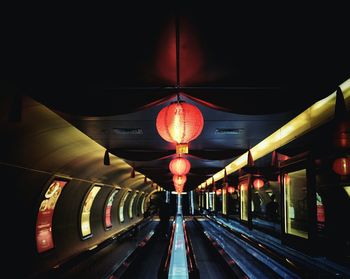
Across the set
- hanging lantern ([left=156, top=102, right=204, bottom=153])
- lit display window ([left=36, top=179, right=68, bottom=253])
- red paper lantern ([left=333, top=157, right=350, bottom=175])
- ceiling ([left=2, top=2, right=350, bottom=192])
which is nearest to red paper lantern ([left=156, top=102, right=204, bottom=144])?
hanging lantern ([left=156, top=102, right=204, bottom=153])

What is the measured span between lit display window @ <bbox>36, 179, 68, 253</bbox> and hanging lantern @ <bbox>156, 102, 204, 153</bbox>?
5242 mm

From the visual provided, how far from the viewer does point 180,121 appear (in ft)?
11.9

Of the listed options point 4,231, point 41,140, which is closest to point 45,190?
point 4,231

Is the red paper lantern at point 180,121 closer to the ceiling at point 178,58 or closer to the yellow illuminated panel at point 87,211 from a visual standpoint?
the ceiling at point 178,58

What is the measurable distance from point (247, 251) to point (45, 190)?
7070 millimetres

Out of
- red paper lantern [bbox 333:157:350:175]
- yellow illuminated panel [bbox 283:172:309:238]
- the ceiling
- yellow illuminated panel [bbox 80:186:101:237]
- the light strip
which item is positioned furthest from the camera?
yellow illuminated panel [bbox 80:186:101:237]

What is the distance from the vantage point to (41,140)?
5.99 m

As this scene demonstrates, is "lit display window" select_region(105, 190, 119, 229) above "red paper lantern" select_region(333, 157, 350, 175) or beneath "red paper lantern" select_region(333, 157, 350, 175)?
beneath

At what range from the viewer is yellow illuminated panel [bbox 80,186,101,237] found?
11.5 metres

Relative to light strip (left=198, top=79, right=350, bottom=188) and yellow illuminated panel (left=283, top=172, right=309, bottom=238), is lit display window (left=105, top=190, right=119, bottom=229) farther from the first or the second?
yellow illuminated panel (left=283, top=172, right=309, bottom=238)

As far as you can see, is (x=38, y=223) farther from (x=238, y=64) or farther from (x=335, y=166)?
(x=335, y=166)

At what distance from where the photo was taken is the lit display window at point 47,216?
777 cm

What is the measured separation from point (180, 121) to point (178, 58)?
80cm

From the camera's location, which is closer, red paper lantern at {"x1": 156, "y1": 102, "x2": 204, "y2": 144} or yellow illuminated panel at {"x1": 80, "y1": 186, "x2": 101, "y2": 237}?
red paper lantern at {"x1": 156, "y1": 102, "x2": 204, "y2": 144}
